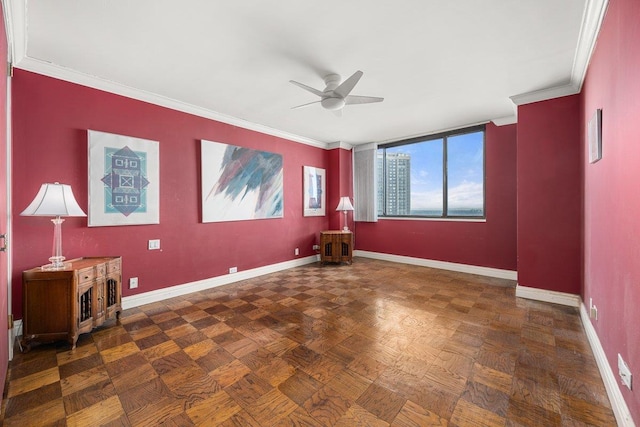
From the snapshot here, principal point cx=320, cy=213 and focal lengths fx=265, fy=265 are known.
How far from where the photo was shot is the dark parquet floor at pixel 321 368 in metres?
1.50

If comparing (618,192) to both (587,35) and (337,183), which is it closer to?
(587,35)

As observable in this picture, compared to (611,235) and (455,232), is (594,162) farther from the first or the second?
(455,232)

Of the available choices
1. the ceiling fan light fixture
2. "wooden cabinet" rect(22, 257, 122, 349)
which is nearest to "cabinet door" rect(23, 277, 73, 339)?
"wooden cabinet" rect(22, 257, 122, 349)

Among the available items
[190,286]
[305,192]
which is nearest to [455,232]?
[305,192]

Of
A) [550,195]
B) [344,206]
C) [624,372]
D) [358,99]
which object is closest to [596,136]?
[550,195]

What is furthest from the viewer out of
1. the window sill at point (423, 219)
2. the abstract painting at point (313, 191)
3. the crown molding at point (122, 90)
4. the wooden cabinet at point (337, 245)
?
the abstract painting at point (313, 191)

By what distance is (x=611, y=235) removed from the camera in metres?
1.76

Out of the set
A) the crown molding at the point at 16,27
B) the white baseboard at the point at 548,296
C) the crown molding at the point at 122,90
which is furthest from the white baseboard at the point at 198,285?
the white baseboard at the point at 548,296

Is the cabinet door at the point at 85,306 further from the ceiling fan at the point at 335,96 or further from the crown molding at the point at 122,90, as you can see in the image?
the ceiling fan at the point at 335,96

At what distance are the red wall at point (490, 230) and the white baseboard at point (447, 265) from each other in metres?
0.07

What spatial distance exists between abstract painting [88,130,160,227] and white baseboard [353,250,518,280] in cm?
428

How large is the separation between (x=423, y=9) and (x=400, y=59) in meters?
0.64

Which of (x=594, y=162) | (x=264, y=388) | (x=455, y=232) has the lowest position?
(x=264, y=388)

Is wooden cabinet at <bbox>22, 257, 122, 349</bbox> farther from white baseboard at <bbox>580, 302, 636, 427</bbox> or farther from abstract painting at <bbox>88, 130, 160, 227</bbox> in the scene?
white baseboard at <bbox>580, 302, 636, 427</bbox>
